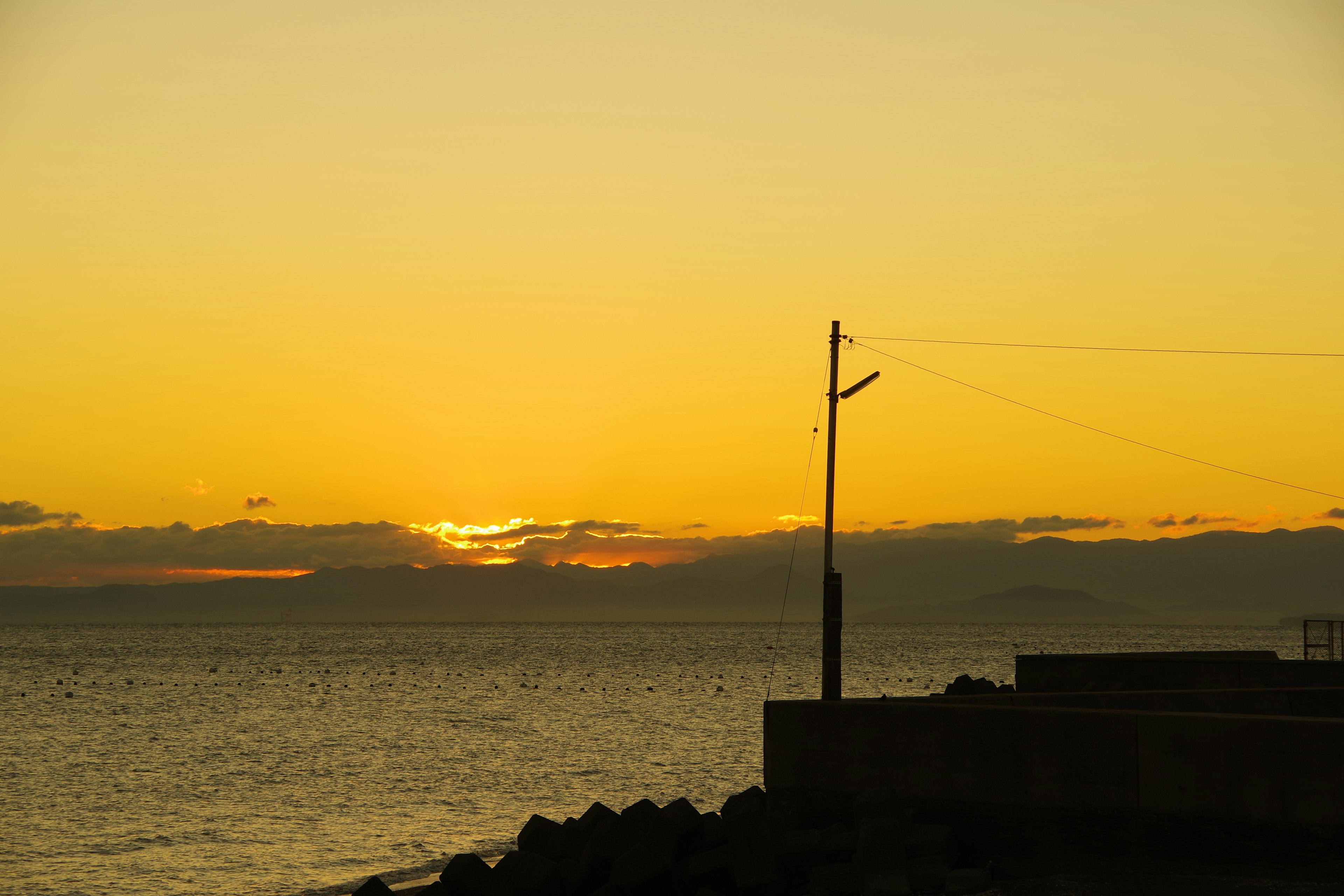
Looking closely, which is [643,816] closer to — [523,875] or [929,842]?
[523,875]

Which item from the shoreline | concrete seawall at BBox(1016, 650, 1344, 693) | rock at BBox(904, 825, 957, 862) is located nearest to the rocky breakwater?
rock at BBox(904, 825, 957, 862)

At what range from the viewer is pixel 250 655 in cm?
14175

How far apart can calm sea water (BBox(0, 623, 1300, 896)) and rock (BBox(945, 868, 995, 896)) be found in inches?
468

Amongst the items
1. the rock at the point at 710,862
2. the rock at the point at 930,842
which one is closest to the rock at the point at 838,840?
the rock at the point at 930,842

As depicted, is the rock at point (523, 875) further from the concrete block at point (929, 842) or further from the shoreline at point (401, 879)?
the concrete block at point (929, 842)

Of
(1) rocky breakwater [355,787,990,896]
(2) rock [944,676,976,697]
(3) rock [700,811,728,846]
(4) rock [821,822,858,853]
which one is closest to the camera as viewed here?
(1) rocky breakwater [355,787,990,896]

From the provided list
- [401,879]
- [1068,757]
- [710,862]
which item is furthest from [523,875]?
[1068,757]

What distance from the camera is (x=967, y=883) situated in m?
14.6

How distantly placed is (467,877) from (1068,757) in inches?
343

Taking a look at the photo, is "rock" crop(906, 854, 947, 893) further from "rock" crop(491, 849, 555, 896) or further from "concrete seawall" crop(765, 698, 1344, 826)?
"rock" crop(491, 849, 555, 896)

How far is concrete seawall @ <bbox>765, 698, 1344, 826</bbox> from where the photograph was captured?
13844 mm

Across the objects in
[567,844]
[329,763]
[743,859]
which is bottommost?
[329,763]

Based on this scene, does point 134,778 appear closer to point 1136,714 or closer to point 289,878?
point 289,878

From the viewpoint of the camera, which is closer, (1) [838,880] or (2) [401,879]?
(1) [838,880]
